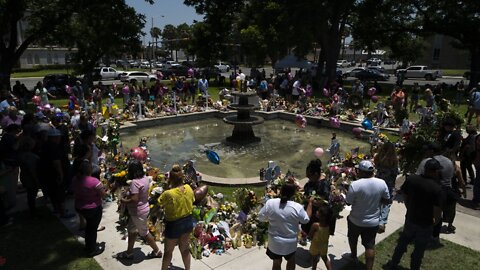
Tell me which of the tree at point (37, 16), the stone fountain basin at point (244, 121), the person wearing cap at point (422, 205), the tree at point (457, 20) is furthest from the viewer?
the tree at point (457, 20)

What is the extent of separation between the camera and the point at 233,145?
13648 mm

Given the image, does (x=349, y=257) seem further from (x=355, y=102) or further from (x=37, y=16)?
(x=37, y=16)

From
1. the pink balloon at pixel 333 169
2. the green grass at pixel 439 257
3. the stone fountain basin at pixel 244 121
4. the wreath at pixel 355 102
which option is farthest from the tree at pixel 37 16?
the green grass at pixel 439 257

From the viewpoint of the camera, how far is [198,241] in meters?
6.38

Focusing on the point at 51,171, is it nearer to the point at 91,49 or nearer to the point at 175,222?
the point at 175,222

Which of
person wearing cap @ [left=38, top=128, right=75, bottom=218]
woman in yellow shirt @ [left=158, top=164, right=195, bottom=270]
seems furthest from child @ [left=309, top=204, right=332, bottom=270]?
person wearing cap @ [left=38, top=128, right=75, bottom=218]

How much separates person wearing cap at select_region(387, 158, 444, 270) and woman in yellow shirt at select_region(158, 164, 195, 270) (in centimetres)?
311

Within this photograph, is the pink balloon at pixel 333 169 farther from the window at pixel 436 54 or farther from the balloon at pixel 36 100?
the window at pixel 436 54

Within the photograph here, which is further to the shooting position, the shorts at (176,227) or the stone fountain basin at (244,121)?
the stone fountain basin at (244,121)

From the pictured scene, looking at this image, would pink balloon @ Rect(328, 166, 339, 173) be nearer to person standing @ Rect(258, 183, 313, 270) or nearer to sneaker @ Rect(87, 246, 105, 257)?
person standing @ Rect(258, 183, 313, 270)

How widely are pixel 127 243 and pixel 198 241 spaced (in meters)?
1.25

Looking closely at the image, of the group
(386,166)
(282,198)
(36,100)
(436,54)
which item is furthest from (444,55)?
(282,198)

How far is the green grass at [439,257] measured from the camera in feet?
19.4

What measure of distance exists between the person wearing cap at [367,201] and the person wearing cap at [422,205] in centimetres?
35
